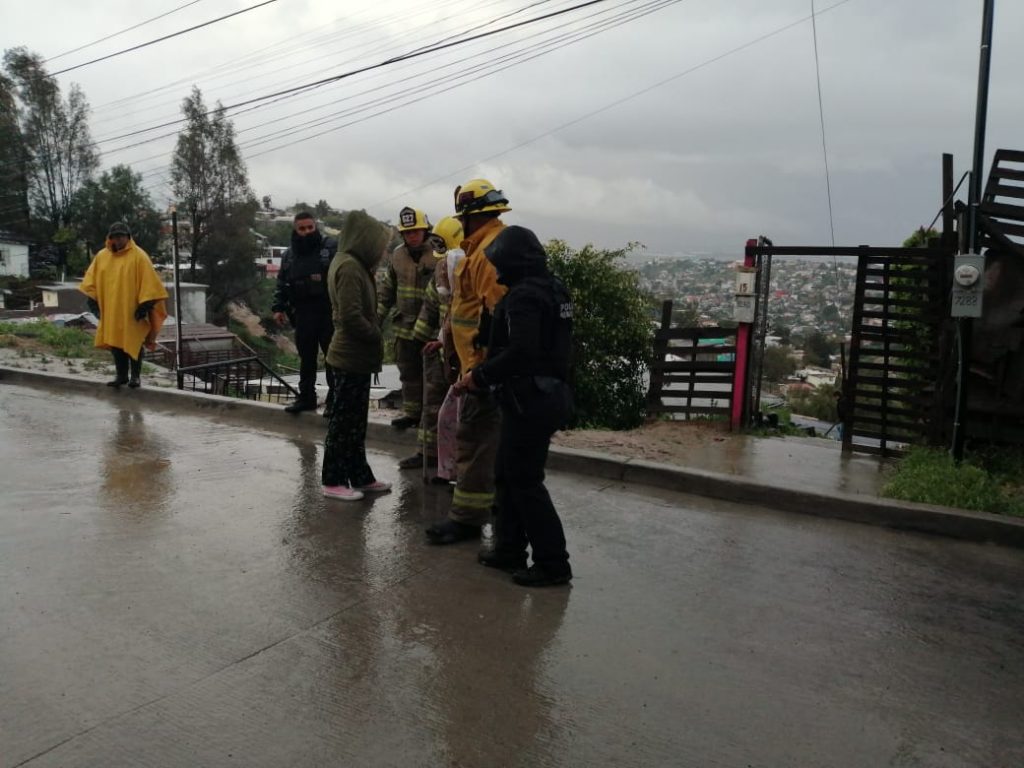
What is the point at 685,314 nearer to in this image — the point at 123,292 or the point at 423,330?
the point at 423,330

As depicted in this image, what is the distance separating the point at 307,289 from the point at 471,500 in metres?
3.29

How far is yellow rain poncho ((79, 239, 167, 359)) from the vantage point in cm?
883

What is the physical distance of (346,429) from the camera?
5430 mm

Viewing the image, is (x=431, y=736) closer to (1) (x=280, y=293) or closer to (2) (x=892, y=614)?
(2) (x=892, y=614)

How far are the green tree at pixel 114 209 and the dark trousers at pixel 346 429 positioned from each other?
53988mm

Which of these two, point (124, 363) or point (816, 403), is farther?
point (816, 403)

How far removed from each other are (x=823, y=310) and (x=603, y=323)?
3.11 meters

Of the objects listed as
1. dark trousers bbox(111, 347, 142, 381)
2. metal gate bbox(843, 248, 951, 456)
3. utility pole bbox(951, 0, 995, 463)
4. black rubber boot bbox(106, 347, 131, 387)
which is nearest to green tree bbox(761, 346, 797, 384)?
metal gate bbox(843, 248, 951, 456)

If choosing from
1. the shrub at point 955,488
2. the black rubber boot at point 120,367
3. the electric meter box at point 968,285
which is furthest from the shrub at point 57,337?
the electric meter box at point 968,285

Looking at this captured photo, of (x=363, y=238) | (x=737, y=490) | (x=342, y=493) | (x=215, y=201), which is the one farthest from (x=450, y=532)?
(x=215, y=201)

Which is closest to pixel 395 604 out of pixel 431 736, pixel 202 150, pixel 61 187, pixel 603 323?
pixel 431 736

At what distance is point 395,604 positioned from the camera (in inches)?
151

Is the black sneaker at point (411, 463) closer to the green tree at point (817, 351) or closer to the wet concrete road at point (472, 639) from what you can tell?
the wet concrete road at point (472, 639)

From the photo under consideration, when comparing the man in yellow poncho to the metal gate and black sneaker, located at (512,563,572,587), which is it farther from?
the metal gate
